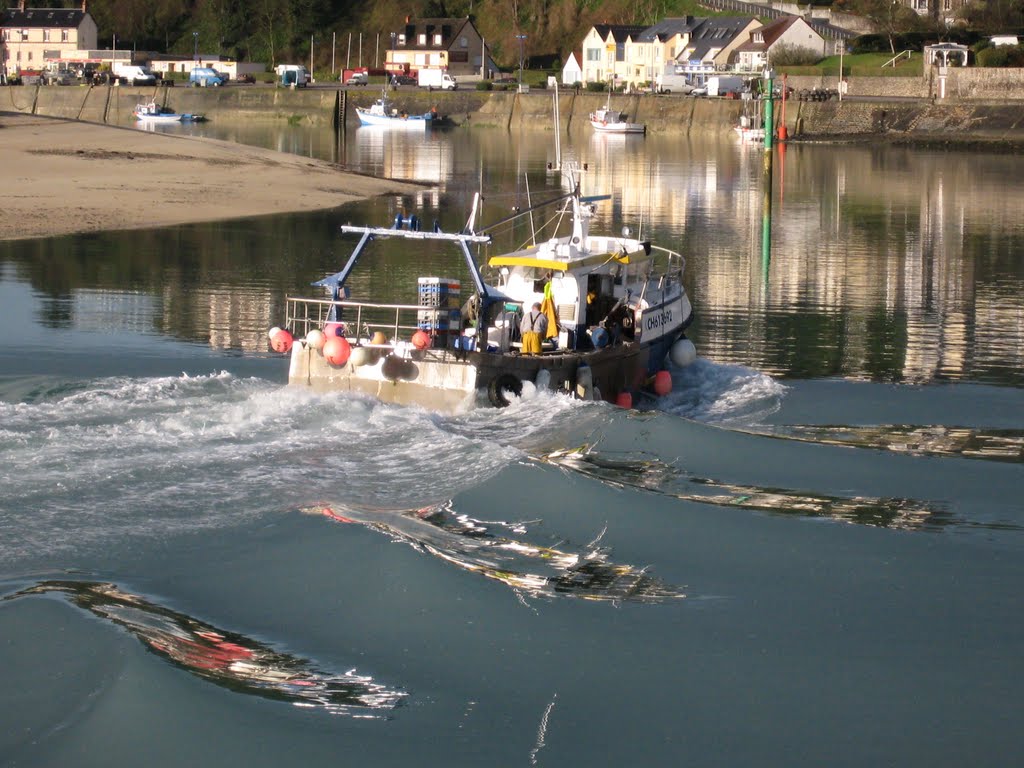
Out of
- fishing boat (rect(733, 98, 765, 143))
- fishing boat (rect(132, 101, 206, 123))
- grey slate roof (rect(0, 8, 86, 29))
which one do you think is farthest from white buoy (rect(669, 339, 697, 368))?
grey slate roof (rect(0, 8, 86, 29))

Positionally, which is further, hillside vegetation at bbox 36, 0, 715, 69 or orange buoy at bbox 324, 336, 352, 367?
hillside vegetation at bbox 36, 0, 715, 69

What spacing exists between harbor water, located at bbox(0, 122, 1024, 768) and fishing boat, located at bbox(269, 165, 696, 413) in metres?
0.39

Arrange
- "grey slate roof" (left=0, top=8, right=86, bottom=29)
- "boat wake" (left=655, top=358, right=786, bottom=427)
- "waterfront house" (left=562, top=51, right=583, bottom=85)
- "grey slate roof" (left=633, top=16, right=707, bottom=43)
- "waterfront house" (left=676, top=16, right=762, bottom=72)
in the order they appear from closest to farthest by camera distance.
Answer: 1. "boat wake" (left=655, top=358, right=786, bottom=427)
2. "waterfront house" (left=676, top=16, right=762, bottom=72)
3. "grey slate roof" (left=633, top=16, right=707, bottom=43)
4. "waterfront house" (left=562, top=51, right=583, bottom=85)
5. "grey slate roof" (left=0, top=8, right=86, bottom=29)

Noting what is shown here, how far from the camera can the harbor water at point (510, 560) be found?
9711 mm

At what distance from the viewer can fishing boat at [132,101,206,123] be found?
302 ft

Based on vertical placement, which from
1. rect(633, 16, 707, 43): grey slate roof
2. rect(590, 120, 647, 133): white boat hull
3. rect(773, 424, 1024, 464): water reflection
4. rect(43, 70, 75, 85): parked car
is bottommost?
rect(773, 424, 1024, 464): water reflection

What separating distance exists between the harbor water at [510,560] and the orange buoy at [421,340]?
0.82 meters

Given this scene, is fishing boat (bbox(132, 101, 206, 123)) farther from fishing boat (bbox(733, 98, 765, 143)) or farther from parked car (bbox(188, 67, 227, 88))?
fishing boat (bbox(733, 98, 765, 143))


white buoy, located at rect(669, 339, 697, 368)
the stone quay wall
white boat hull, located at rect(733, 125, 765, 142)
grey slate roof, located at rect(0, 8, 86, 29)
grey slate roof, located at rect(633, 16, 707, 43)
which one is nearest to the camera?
white buoy, located at rect(669, 339, 697, 368)

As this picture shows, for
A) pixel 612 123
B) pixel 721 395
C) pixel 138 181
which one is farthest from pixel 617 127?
pixel 721 395

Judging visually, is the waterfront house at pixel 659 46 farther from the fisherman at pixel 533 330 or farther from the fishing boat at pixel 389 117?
the fisherman at pixel 533 330

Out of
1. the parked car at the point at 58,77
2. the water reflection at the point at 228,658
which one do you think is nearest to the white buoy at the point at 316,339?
the water reflection at the point at 228,658

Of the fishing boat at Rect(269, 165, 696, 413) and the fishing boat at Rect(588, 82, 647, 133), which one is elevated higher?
the fishing boat at Rect(588, 82, 647, 133)

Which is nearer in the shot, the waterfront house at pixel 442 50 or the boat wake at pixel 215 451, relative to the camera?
the boat wake at pixel 215 451
